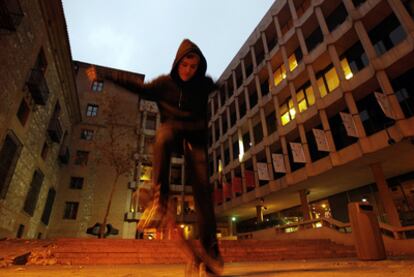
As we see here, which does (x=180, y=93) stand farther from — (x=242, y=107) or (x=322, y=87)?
(x=242, y=107)

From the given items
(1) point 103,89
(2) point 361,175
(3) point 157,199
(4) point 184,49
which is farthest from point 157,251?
(1) point 103,89

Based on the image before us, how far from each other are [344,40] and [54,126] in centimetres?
2308

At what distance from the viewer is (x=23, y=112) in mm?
15781

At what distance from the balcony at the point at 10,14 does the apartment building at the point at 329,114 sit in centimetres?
1077

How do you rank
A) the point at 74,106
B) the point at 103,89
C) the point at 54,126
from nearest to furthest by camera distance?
the point at 54,126
the point at 74,106
the point at 103,89

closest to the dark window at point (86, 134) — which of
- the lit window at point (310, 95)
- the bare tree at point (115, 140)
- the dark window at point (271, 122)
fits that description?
the bare tree at point (115, 140)

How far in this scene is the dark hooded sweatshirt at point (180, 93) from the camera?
2641 mm

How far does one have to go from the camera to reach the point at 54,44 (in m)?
18.9

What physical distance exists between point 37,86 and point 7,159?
4636 millimetres

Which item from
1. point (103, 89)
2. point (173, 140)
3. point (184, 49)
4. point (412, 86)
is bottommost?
point (173, 140)

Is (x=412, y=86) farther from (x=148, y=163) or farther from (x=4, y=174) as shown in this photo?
(x=148, y=163)

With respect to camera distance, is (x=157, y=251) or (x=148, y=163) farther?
(x=148, y=163)

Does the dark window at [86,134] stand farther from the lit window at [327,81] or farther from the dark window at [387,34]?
the dark window at [387,34]

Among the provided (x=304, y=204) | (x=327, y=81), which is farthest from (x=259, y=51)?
(x=304, y=204)
